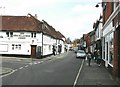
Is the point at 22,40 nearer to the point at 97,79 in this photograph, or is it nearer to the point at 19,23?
the point at 19,23

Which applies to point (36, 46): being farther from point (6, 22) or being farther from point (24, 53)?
point (6, 22)

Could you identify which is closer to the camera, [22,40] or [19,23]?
[22,40]

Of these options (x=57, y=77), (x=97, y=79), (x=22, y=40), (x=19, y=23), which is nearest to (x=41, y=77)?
(x=57, y=77)

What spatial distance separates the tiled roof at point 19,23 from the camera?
55.5m

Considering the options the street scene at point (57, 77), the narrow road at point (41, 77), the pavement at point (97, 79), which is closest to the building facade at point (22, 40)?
the street scene at point (57, 77)

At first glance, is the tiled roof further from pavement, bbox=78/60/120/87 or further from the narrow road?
pavement, bbox=78/60/120/87

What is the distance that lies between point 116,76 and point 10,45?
37.6 m

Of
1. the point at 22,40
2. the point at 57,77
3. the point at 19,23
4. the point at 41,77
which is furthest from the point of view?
the point at 19,23

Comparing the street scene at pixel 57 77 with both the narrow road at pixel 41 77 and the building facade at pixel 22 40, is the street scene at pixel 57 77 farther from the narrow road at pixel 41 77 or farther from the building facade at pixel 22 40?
the building facade at pixel 22 40

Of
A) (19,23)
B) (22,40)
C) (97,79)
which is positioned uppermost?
(19,23)

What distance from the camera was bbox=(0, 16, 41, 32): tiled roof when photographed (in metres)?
55.5

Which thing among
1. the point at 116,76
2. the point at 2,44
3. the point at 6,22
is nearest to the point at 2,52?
the point at 2,44

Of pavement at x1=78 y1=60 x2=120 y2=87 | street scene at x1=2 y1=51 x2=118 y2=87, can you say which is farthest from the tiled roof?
pavement at x1=78 y1=60 x2=120 y2=87

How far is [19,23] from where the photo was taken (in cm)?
5719
